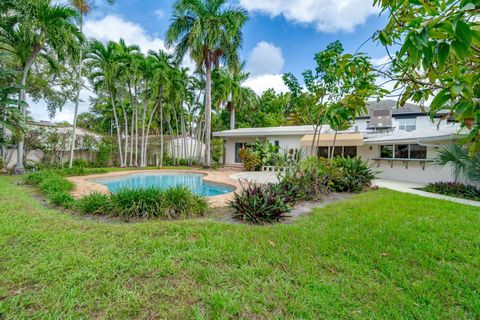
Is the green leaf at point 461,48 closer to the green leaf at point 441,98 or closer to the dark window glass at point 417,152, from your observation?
the green leaf at point 441,98

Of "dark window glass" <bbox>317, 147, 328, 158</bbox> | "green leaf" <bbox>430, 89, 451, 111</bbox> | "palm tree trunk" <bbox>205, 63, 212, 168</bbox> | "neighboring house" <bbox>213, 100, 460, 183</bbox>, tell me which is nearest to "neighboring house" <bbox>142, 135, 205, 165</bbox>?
"neighboring house" <bbox>213, 100, 460, 183</bbox>

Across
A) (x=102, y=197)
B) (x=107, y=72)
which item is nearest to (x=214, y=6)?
(x=107, y=72)

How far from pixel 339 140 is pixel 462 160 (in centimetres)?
1083

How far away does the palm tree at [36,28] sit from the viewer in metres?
16.2

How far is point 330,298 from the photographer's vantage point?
3984mm

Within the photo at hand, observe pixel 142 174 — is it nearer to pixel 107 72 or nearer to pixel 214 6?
pixel 107 72

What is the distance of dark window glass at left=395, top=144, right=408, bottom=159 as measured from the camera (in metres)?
19.8

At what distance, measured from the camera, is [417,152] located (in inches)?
744

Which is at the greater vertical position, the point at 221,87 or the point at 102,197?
the point at 221,87

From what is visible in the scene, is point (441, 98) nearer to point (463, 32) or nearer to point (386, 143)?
point (463, 32)

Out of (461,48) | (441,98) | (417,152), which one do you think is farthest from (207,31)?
(461,48)

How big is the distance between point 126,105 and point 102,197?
120 ft

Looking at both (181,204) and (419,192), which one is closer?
(181,204)

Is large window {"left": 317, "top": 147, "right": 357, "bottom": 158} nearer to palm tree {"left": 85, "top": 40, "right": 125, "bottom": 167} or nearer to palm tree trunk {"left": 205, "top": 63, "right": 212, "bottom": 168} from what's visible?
palm tree trunk {"left": 205, "top": 63, "right": 212, "bottom": 168}
